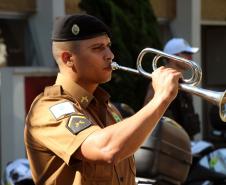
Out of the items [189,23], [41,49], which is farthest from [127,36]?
[189,23]

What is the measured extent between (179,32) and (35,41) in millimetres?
2515

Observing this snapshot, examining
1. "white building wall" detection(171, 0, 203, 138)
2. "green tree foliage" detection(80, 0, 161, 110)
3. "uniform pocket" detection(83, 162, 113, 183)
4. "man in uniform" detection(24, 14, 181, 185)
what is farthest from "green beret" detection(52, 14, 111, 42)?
"white building wall" detection(171, 0, 203, 138)

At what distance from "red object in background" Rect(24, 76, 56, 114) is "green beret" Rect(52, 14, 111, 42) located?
14.5ft

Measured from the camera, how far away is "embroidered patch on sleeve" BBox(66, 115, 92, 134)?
208cm

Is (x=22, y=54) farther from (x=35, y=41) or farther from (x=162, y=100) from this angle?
(x=162, y=100)

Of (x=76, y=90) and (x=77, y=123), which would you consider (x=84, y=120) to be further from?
(x=76, y=90)

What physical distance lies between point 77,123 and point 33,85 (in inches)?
187

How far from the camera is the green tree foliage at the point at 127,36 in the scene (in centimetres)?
632

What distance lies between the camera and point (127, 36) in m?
6.65

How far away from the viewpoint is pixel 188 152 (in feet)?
12.6

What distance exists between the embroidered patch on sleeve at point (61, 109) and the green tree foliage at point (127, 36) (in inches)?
160

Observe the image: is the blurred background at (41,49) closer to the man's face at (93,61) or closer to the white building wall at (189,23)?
the white building wall at (189,23)

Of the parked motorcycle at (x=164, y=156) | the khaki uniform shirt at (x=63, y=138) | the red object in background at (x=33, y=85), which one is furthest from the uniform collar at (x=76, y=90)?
the red object in background at (x=33, y=85)

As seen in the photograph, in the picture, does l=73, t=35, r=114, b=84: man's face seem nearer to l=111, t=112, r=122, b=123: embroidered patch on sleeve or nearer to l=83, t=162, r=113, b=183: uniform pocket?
l=111, t=112, r=122, b=123: embroidered patch on sleeve
